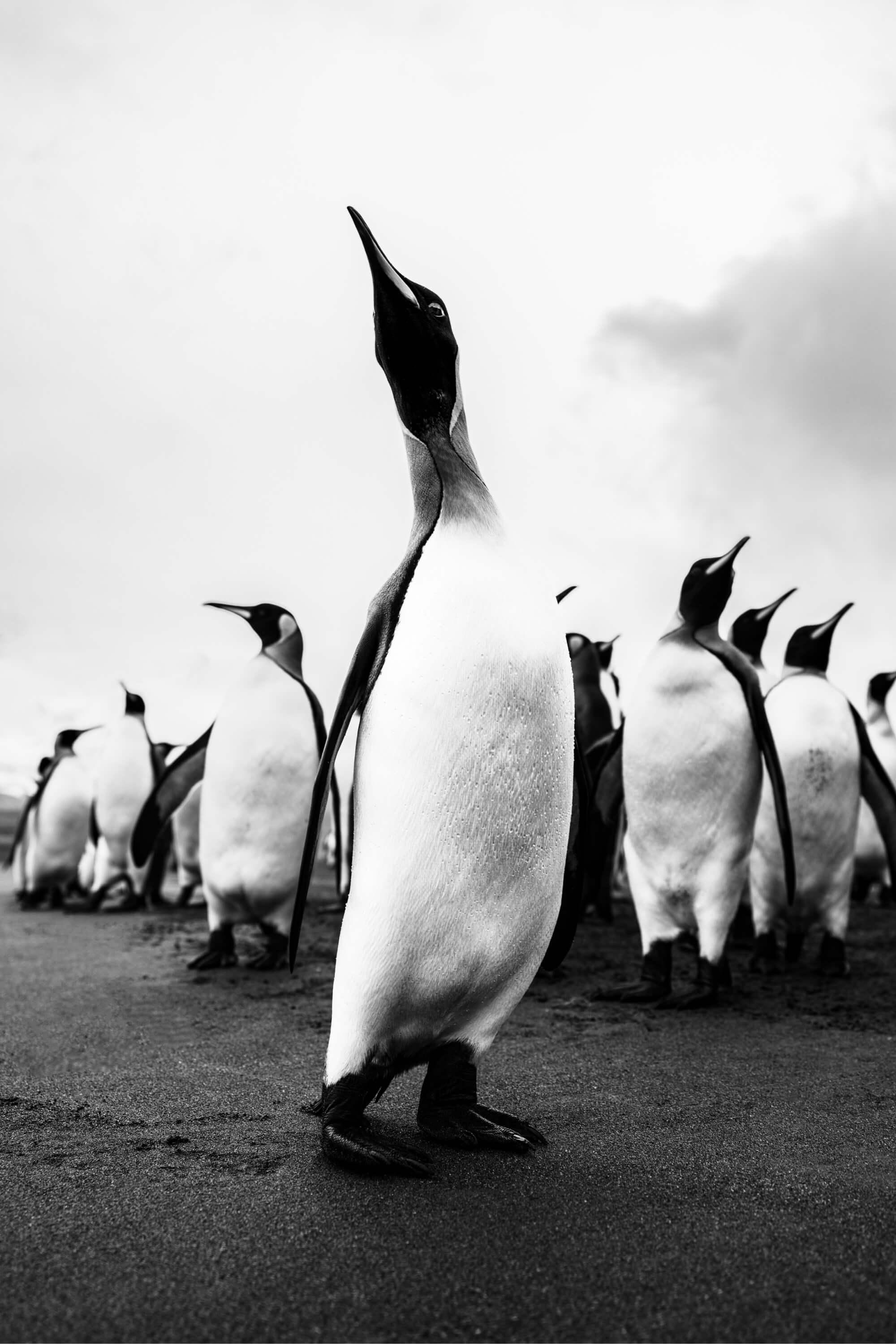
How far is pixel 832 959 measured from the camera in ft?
19.1

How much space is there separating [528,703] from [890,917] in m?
8.15

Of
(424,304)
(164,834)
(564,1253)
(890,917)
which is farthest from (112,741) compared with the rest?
(564,1253)

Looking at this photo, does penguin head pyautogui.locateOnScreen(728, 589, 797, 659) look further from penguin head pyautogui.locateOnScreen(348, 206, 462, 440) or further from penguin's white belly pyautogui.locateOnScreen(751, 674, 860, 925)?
penguin head pyautogui.locateOnScreen(348, 206, 462, 440)

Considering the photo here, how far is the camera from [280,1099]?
2.98 metres

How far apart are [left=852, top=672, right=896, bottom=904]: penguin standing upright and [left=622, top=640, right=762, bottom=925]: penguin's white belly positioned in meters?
5.37

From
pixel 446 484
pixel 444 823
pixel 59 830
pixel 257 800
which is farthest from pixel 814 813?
pixel 59 830

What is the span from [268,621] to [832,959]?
3929 mm

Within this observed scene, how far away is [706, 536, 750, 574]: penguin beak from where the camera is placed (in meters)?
5.29

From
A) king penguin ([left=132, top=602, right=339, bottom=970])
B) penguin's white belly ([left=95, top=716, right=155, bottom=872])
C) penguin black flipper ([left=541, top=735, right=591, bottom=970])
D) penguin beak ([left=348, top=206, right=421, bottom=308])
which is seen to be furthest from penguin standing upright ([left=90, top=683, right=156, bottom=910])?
penguin beak ([left=348, top=206, right=421, bottom=308])

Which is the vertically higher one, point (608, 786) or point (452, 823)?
point (608, 786)

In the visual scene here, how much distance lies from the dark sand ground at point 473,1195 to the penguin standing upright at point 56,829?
736 centimetres

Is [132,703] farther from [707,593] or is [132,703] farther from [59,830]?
[707,593]

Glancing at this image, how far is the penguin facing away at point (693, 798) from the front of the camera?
4.82m

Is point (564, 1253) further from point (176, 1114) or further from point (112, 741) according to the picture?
point (112, 741)
